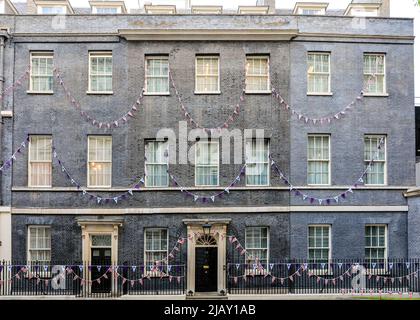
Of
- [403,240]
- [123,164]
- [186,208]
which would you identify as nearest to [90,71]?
[123,164]

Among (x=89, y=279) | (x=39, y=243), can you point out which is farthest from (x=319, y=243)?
(x=39, y=243)

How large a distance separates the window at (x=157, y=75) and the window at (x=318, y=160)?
753cm

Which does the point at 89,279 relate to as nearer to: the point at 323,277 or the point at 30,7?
the point at 323,277

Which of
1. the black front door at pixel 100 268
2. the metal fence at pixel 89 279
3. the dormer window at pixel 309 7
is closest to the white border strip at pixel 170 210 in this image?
the black front door at pixel 100 268

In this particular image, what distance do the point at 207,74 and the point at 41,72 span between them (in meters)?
8.08

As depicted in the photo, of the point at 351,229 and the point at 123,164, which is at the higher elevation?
the point at 123,164

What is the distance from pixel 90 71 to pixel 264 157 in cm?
941

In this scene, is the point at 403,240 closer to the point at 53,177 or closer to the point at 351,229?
the point at 351,229

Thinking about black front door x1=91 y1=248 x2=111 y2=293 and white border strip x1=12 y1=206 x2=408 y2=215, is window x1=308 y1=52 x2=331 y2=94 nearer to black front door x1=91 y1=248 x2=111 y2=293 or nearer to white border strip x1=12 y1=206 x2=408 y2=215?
white border strip x1=12 y1=206 x2=408 y2=215

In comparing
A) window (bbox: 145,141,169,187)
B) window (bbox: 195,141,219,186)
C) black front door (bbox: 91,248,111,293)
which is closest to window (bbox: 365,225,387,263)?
window (bbox: 195,141,219,186)

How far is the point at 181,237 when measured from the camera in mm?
22047

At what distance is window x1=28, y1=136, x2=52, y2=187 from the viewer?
2265cm

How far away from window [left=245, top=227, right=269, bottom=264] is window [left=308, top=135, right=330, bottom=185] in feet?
11.3

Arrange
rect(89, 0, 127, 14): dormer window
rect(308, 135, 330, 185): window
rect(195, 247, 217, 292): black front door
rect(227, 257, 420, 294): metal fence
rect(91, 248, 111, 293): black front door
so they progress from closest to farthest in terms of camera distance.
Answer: rect(91, 248, 111, 293): black front door, rect(227, 257, 420, 294): metal fence, rect(195, 247, 217, 292): black front door, rect(308, 135, 330, 185): window, rect(89, 0, 127, 14): dormer window
